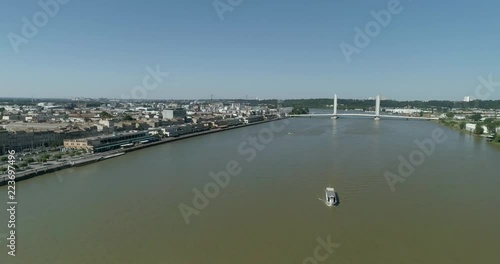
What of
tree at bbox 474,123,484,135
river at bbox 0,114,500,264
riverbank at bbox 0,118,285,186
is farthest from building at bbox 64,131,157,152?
tree at bbox 474,123,484,135

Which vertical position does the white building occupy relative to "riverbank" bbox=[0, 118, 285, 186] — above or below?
above

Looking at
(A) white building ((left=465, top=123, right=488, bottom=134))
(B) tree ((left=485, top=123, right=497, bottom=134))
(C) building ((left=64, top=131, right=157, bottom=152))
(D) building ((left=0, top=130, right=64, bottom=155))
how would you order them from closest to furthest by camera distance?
(D) building ((left=0, top=130, right=64, bottom=155))
(C) building ((left=64, top=131, right=157, bottom=152))
(B) tree ((left=485, top=123, right=497, bottom=134))
(A) white building ((left=465, top=123, right=488, bottom=134))

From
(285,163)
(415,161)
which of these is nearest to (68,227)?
(285,163)

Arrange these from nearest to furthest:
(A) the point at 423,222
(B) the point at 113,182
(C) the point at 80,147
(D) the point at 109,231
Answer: (D) the point at 109,231 < (A) the point at 423,222 < (B) the point at 113,182 < (C) the point at 80,147

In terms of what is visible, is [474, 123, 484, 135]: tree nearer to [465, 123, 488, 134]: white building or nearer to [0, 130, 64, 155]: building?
[465, 123, 488, 134]: white building

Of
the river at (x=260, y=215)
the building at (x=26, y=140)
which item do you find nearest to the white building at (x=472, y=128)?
the river at (x=260, y=215)

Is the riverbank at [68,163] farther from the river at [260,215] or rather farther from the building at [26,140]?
the building at [26,140]

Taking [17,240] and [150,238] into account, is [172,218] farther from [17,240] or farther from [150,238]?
[17,240]

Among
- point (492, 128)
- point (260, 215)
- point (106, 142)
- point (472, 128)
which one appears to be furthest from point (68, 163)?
point (472, 128)
